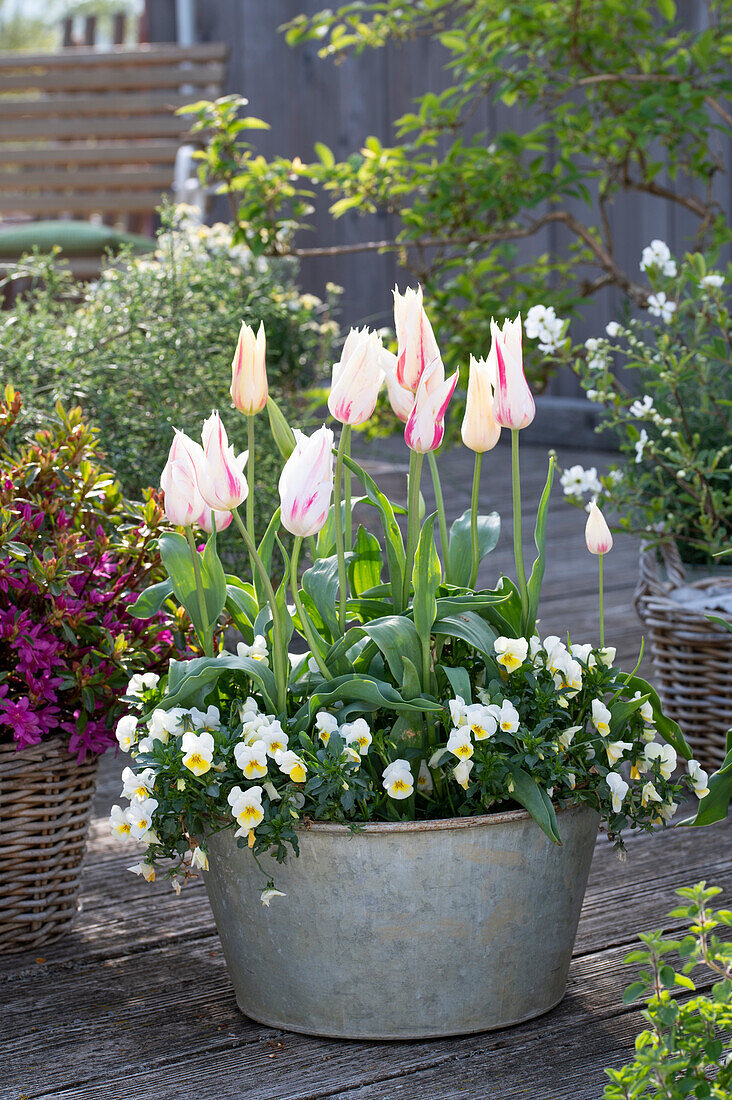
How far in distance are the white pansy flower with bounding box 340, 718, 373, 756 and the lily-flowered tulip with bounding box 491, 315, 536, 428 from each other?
0.92 feet

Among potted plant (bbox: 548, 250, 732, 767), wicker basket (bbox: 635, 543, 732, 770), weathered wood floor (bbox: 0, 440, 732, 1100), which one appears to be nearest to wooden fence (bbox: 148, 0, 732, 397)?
potted plant (bbox: 548, 250, 732, 767)

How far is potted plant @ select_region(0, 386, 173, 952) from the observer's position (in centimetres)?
124

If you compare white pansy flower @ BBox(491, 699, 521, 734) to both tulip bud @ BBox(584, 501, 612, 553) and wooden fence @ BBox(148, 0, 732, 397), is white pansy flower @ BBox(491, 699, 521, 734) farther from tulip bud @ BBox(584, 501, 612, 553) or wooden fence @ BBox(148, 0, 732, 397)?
wooden fence @ BBox(148, 0, 732, 397)

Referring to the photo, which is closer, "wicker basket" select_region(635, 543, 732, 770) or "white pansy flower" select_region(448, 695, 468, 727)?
"white pansy flower" select_region(448, 695, 468, 727)

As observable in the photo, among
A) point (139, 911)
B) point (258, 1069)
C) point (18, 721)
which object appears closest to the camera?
point (258, 1069)

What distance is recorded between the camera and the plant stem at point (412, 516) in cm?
108

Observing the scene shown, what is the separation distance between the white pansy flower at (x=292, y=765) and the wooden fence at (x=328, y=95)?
357 cm

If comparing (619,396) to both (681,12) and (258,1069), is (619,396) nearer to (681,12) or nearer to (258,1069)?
(258,1069)

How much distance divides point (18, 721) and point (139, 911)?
33cm

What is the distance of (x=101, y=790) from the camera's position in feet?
5.93

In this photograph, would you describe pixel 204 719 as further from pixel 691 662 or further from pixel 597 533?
pixel 691 662

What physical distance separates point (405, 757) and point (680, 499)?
79 cm

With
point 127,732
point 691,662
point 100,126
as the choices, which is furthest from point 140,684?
point 100,126

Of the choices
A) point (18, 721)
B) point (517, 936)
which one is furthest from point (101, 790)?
point (517, 936)
